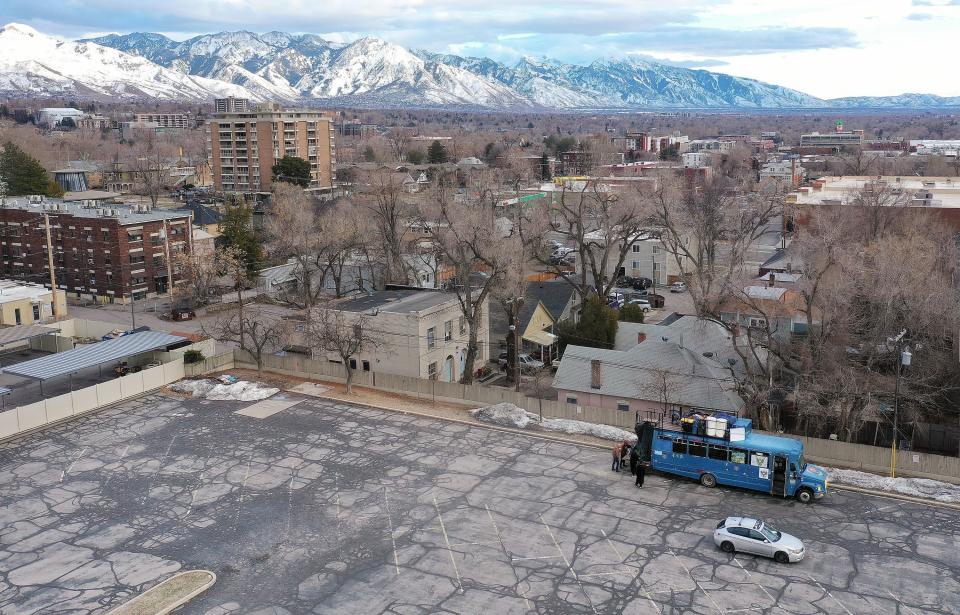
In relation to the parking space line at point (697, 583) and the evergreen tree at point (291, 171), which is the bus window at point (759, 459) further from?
the evergreen tree at point (291, 171)

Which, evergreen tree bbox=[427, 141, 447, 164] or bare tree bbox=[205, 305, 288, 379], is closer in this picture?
bare tree bbox=[205, 305, 288, 379]

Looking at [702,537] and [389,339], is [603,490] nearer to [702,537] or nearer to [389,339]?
[702,537]

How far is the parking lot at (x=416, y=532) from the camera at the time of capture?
68.9 feet

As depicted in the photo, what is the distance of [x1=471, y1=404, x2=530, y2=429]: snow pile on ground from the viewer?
111ft

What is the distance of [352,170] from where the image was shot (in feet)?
431

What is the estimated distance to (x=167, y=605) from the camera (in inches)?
811

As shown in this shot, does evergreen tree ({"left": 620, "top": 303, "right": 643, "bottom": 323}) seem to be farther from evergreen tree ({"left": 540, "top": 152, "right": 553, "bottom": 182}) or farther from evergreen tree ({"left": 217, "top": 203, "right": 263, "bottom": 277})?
evergreen tree ({"left": 540, "top": 152, "right": 553, "bottom": 182})

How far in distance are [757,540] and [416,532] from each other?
9.70 m

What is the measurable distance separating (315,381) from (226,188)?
88908 millimetres

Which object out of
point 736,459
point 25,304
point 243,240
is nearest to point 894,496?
point 736,459

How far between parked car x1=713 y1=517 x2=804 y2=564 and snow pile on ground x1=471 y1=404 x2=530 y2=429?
1156 cm

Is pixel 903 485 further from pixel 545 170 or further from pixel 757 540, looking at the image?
pixel 545 170

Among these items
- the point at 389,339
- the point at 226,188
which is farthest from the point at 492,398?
the point at 226,188

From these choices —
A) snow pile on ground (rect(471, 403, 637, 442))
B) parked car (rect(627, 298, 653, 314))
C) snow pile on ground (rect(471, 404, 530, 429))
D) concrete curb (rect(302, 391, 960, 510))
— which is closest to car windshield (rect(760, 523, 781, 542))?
concrete curb (rect(302, 391, 960, 510))
